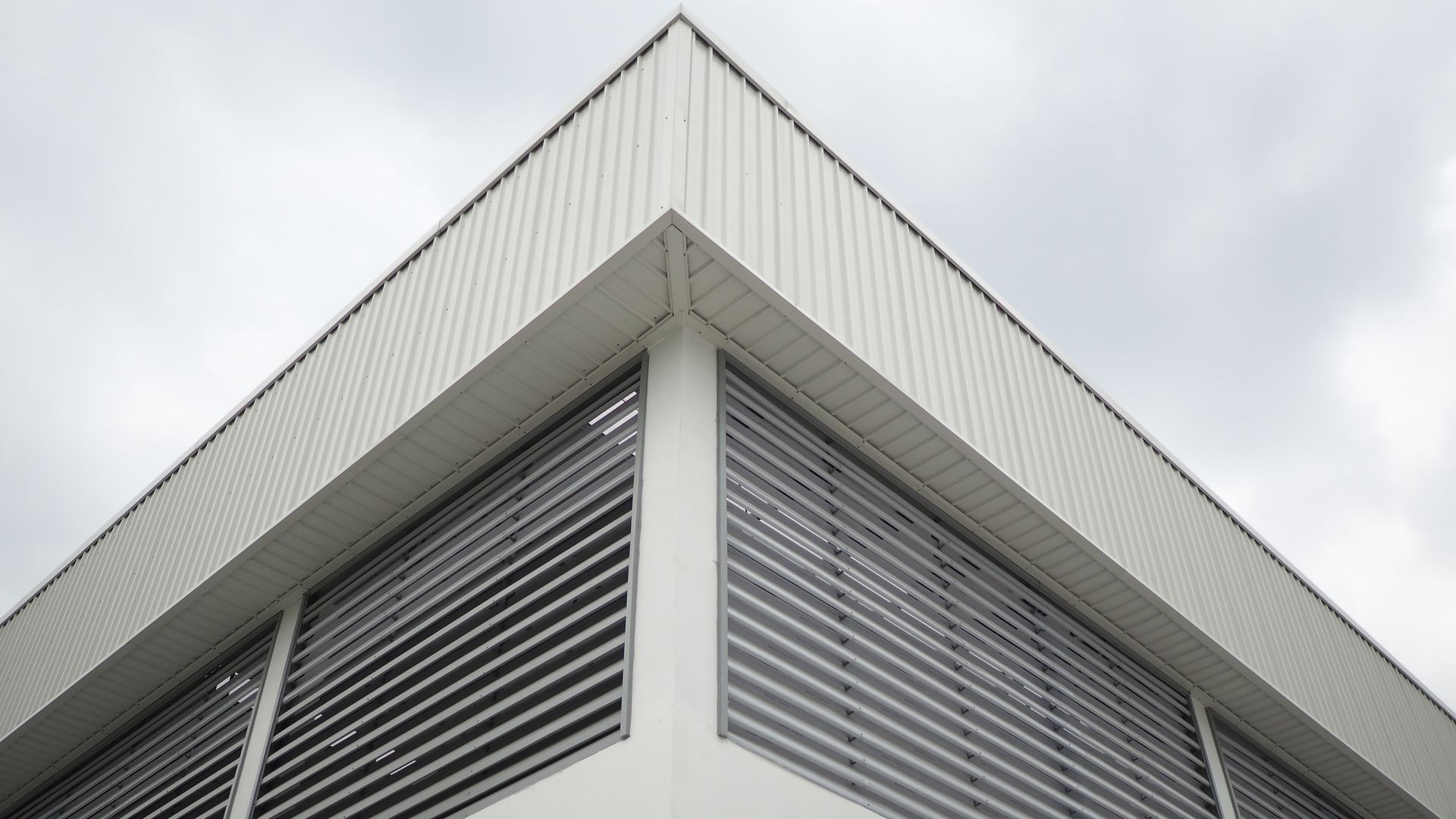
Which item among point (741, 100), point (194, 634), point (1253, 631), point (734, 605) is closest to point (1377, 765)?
point (1253, 631)

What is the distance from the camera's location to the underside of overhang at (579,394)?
7594 mm

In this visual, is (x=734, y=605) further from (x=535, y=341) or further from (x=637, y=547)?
(x=535, y=341)

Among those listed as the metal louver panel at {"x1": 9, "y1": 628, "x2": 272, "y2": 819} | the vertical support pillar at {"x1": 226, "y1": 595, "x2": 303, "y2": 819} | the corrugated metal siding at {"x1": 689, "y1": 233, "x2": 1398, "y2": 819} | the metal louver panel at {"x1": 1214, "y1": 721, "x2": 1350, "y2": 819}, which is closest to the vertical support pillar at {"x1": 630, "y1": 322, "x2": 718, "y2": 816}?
the corrugated metal siding at {"x1": 689, "y1": 233, "x2": 1398, "y2": 819}

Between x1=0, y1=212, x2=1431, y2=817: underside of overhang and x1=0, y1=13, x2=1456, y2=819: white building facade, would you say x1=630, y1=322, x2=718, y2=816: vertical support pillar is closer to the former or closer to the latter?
x1=0, y1=13, x2=1456, y2=819: white building facade

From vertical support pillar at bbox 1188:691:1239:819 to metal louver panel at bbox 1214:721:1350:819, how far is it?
0.37 feet

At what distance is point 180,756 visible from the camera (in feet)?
34.0

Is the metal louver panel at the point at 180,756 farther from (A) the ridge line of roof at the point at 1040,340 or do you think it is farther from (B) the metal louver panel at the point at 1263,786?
(B) the metal louver panel at the point at 1263,786

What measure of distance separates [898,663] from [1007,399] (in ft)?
8.70

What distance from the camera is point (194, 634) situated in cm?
1051

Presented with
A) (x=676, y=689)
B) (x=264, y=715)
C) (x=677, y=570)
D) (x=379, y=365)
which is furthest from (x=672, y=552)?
(x=264, y=715)

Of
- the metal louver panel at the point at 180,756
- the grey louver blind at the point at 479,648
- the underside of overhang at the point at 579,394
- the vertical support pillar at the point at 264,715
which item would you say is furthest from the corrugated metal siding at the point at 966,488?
the metal louver panel at the point at 180,756

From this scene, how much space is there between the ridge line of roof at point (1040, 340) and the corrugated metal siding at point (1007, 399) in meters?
0.05

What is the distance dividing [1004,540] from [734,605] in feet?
11.8

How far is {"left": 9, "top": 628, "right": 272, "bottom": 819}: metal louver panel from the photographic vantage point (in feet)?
32.0
